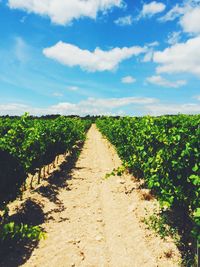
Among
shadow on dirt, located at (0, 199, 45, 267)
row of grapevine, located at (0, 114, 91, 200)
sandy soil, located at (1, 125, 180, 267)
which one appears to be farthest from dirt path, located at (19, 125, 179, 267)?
row of grapevine, located at (0, 114, 91, 200)

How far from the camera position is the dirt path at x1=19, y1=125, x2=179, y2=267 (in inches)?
272

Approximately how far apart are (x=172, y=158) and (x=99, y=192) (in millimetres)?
6096

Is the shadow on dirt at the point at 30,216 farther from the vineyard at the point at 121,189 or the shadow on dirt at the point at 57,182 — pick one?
the vineyard at the point at 121,189

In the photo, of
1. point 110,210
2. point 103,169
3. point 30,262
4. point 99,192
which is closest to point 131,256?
point 30,262

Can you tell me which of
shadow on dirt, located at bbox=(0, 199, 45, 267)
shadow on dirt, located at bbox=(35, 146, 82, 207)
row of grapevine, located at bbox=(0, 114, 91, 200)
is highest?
row of grapevine, located at bbox=(0, 114, 91, 200)

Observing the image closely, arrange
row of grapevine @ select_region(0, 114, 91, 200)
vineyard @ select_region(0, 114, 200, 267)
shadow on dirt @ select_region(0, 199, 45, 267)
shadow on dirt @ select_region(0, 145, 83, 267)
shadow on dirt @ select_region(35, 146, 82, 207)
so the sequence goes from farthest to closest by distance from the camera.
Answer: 1. shadow on dirt @ select_region(35, 146, 82, 207)
2. row of grapevine @ select_region(0, 114, 91, 200)
3. shadow on dirt @ select_region(0, 145, 83, 267)
4. shadow on dirt @ select_region(0, 199, 45, 267)
5. vineyard @ select_region(0, 114, 200, 267)

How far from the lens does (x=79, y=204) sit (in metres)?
11.2

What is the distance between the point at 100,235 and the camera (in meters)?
8.30

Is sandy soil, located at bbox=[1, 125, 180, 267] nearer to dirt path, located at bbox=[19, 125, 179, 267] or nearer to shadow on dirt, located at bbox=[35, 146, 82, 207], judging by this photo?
dirt path, located at bbox=[19, 125, 179, 267]

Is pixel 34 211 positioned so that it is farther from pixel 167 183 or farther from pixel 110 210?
pixel 167 183

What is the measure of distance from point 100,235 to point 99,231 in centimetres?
31

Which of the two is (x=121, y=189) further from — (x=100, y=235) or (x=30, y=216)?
(x=100, y=235)

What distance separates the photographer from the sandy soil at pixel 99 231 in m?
6.91

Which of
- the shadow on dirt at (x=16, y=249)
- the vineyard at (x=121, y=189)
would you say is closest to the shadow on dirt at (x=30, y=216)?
the shadow on dirt at (x=16, y=249)
